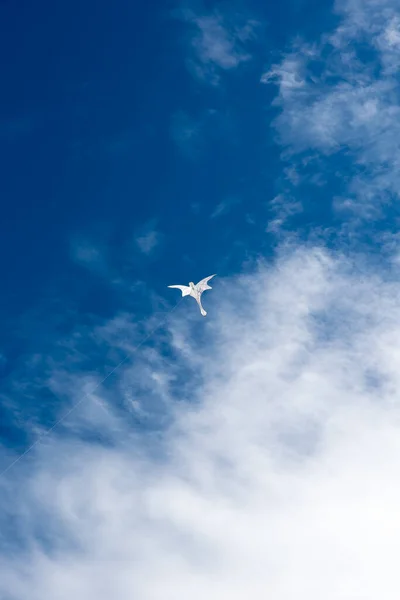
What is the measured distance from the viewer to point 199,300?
457ft
